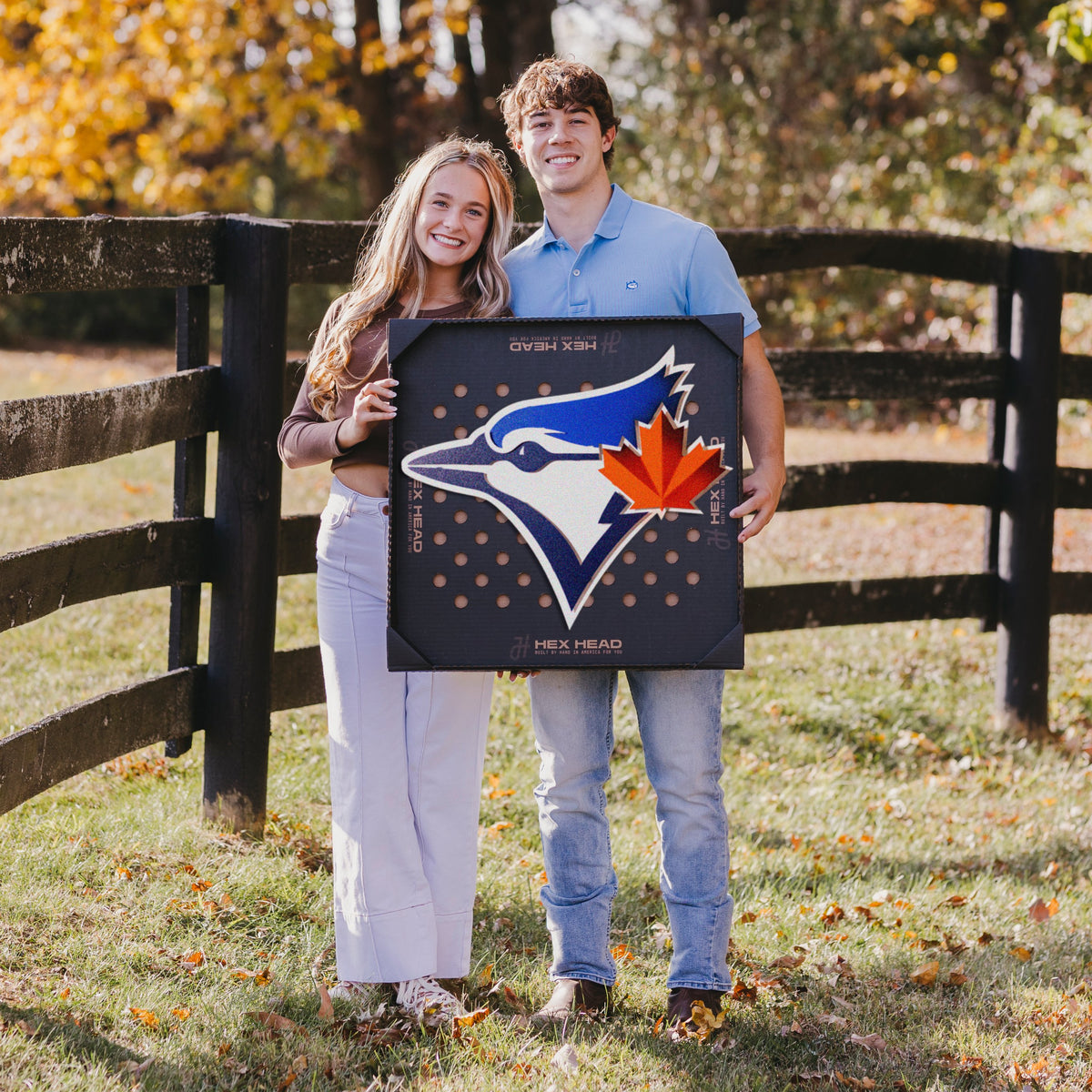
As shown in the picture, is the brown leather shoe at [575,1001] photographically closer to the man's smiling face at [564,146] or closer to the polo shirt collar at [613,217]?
the polo shirt collar at [613,217]

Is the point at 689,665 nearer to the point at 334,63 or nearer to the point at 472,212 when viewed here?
the point at 472,212

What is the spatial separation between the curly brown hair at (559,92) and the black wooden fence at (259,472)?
1080 mm

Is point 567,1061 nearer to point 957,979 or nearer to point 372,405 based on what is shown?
point 957,979

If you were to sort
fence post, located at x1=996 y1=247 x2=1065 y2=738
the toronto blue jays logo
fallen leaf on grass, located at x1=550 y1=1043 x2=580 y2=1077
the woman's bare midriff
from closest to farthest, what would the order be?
the toronto blue jays logo → fallen leaf on grass, located at x1=550 y1=1043 x2=580 y2=1077 → the woman's bare midriff → fence post, located at x1=996 y1=247 x2=1065 y2=738

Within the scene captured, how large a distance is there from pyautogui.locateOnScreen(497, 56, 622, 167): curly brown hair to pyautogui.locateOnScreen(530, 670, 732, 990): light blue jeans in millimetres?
1277

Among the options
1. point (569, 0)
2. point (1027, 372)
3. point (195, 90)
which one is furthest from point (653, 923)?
point (569, 0)

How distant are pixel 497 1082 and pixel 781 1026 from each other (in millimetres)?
747

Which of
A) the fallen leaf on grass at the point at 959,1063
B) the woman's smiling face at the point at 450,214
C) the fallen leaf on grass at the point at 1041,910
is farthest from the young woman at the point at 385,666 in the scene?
the fallen leaf on grass at the point at 1041,910

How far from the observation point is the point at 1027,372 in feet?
17.6

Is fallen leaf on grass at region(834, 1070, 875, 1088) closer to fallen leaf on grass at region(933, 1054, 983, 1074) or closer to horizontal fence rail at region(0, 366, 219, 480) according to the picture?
fallen leaf on grass at region(933, 1054, 983, 1074)

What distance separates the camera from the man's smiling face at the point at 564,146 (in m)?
2.97

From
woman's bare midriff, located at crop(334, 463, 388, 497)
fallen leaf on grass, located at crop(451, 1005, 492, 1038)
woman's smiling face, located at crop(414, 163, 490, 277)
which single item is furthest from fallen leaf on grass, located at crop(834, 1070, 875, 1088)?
woman's smiling face, located at crop(414, 163, 490, 277)

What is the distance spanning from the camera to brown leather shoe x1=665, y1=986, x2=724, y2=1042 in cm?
302

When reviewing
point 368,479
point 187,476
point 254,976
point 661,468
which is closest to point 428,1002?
point 254,976
